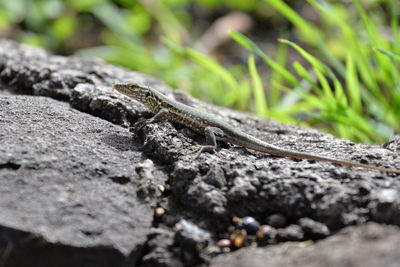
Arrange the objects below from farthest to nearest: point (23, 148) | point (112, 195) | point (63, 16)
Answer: point (63, 16) < point (23, 148) < point (112, 195)

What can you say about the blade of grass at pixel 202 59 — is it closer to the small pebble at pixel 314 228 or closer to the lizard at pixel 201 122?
the lizard at pixel 201 122

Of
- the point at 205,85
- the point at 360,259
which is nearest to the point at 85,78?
the point at 205,85

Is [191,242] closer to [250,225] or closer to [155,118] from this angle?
[250,225]

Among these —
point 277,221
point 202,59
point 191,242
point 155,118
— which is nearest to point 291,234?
point 277,221

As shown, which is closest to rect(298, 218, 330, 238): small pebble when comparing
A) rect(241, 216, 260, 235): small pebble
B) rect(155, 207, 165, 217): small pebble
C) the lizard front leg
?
rect(241, 216, 260, 235): small pebble

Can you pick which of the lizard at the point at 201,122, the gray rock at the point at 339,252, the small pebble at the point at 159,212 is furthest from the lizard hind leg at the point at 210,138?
the gray rock at the point at 339,252

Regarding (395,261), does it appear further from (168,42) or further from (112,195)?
(168,42)
